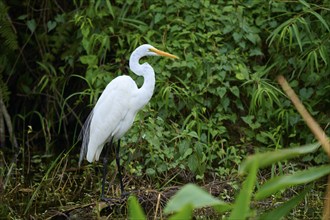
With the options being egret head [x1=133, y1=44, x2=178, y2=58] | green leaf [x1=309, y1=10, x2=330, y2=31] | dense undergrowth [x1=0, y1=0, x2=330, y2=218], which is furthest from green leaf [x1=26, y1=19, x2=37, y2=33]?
green leaf [x1=309, y1=10, x2=330, y2=31]

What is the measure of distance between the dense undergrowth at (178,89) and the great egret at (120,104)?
23 cm

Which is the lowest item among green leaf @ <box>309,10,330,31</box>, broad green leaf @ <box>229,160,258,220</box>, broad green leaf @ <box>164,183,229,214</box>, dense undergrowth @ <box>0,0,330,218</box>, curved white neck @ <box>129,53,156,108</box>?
dense undergrowth @ <box>0,0,330,218</box>

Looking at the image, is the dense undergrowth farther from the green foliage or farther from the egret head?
the green foliage

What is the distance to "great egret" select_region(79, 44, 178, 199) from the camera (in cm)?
419

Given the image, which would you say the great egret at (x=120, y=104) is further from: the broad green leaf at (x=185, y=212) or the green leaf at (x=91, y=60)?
the broad green leaf at (x=185, y=212)

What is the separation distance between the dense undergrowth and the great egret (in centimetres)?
23

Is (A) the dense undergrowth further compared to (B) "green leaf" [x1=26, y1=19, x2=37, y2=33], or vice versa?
(B) "green leaf" [x1=26, y1=19, x2=37, y2=33]

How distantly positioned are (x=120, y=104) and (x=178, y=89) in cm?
78

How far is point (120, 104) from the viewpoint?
167 inches

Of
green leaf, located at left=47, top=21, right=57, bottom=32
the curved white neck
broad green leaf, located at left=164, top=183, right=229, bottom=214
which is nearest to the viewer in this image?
broad green leaf, located at left=164, top=183, right=229, bottom=214

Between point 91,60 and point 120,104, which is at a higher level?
point 120,104

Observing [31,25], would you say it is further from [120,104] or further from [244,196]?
[244,196]

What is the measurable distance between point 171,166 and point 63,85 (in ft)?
4.82

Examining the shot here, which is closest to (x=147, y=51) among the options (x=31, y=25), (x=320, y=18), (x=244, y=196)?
(x=320, y=18)
